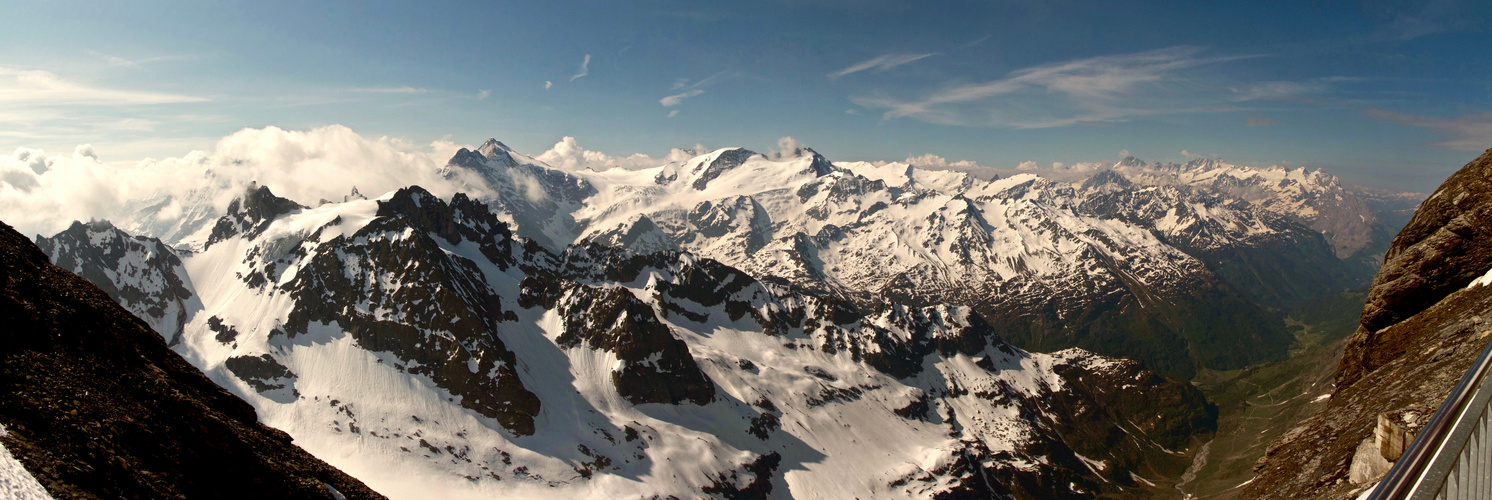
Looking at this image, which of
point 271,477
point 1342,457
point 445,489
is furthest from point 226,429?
point 445,489

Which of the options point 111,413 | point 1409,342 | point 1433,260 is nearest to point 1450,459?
point 1409,342

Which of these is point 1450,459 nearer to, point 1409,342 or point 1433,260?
point 1409,342

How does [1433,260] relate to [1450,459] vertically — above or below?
above

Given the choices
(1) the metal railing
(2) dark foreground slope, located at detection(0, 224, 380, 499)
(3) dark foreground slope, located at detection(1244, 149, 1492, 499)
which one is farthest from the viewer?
(2) dark foreground slope, located at detection(0, 224, 380, 499)

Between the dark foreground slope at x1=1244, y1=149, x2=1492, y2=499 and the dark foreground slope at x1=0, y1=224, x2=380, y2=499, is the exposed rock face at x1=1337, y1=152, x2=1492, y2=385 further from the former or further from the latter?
the dark foreground slope at x1=0, y1=224, x2=380, y2=499

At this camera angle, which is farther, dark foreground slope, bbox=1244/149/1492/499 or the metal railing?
dark foreground slope, bbox=1244/149/1492/499

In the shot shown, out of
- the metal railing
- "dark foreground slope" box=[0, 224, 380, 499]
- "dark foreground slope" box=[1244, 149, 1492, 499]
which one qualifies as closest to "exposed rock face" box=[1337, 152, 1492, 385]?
"dark foreground slope" box=[1244, 149, 1492, 499]

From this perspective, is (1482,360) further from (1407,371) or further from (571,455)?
(571,455)
